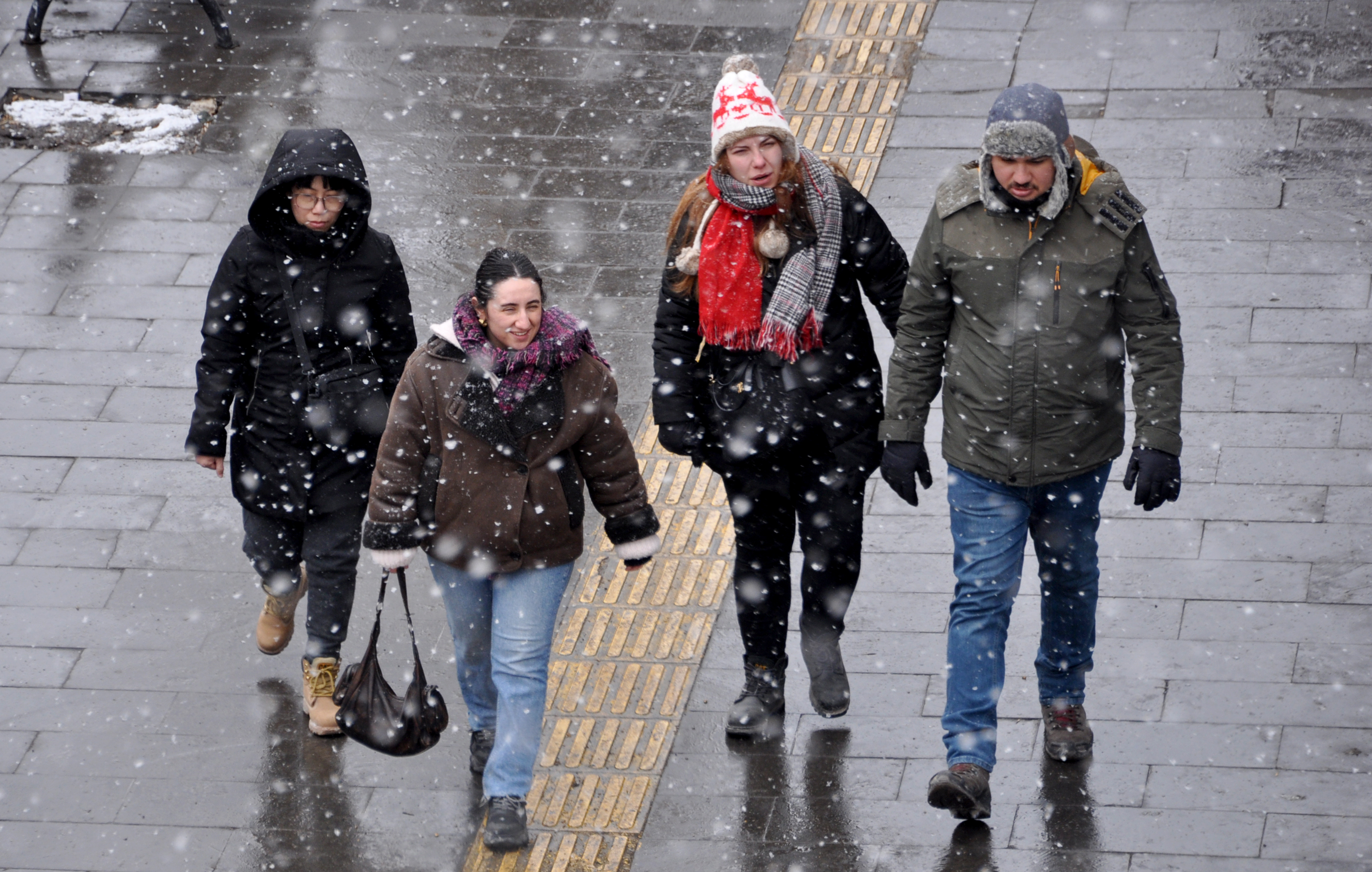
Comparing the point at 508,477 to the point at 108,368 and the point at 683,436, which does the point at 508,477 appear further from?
the point at 108,368

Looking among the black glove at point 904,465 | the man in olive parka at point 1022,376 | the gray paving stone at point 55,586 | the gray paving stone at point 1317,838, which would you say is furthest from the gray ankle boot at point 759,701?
the gray paving stone at point 55,586

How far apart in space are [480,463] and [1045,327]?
64.5 inches

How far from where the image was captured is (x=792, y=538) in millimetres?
5848

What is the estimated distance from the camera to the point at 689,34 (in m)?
10.8

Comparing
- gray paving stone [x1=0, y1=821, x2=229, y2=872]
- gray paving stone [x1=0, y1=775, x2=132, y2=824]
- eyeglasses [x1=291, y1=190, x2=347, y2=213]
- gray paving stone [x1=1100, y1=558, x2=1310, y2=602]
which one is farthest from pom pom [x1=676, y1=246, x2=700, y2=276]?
gray paving stone [x1=0, y1=775, x2=132, y2=824]

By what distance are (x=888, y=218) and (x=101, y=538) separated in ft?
13.0

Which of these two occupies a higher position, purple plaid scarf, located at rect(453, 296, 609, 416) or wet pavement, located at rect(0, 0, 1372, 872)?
purple plaid scarf, located at rect(453, 296, 609, 416)

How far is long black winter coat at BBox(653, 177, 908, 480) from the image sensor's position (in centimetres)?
544

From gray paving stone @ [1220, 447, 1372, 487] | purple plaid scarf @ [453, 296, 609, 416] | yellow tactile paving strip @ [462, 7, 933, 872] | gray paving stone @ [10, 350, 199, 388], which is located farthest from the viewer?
gray paving stone @ [10, 350, 199, 388]

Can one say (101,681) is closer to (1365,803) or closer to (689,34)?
(1365,803)

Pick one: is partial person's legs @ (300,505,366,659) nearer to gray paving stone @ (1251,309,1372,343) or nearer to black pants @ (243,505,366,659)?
black pants @ (243,505,366,659)

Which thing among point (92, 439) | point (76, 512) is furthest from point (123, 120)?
point (76, 512)

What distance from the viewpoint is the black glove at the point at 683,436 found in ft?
18.1

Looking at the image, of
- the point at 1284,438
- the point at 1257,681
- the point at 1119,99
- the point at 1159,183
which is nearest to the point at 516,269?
the point at 1257,681
